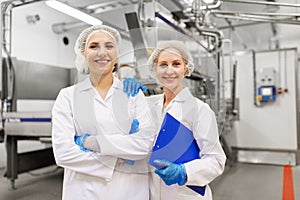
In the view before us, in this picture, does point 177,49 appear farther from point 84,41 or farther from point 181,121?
point 84,41

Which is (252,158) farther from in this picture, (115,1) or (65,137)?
(65,137)

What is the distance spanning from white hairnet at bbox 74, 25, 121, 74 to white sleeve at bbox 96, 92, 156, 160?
13.5 inches

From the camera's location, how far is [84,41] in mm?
1195

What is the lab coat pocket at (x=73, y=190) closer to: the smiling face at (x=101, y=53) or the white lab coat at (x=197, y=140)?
the white lab coat at (x=197, y=140)

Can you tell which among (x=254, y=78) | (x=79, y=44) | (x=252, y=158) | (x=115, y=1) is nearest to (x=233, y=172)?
(x=252, y=158)

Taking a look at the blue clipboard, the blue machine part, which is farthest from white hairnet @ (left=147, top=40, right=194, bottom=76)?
the blue machine part

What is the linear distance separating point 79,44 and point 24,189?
2.57 metres

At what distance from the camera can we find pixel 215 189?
3.12 m

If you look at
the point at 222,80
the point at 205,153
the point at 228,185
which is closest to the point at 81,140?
the point at 205,153

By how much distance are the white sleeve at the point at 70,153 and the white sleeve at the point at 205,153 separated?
12.8 inches

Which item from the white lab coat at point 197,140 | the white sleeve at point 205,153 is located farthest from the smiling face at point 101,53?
the white sleeve at point 205,153

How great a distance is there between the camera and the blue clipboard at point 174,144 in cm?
100

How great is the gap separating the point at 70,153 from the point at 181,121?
44cm

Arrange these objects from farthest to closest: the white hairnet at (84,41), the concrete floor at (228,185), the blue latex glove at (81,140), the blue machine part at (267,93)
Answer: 1. the blue machine part at (267,93)
2. the concrete floor at (228,185)
3. the white hairnet at (84,41)
4. the blue latex glove at (81,140)
